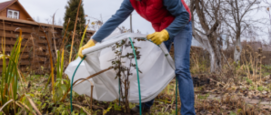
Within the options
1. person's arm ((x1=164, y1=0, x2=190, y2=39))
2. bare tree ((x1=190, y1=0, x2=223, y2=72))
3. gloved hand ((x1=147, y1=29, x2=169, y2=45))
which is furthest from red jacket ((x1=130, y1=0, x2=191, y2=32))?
bare tree ((x1=190, y1=0, x2=223, y2=72))

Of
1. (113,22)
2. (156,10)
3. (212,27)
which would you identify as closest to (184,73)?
(156,10)

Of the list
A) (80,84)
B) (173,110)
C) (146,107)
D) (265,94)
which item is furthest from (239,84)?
(80,84)

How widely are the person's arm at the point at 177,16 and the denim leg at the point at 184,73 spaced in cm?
10

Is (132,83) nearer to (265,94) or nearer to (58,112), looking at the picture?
(58,112)

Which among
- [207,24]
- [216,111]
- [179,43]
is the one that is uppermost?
[207,24]

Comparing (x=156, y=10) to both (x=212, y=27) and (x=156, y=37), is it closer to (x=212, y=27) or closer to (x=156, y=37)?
(x=156, y=37)

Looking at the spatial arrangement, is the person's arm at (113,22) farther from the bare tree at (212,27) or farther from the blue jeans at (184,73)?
the bare tree at (212,27)

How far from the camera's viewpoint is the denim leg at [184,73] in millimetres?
1367

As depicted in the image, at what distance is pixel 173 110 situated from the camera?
1802 millimetres

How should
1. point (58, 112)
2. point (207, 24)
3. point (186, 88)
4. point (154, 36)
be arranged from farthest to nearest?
point (207, 24)
point (58, 112)
point (186, 88)
point (154, 36)

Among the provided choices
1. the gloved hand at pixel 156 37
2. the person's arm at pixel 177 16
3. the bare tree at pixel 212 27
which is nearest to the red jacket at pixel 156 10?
the person's arm at pixel 177 16

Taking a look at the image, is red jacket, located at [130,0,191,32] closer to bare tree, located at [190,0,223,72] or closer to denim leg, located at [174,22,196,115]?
denim leg, located at [174,22,196,115]

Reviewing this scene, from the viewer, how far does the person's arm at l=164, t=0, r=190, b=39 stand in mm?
1357

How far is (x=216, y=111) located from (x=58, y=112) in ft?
4.83
